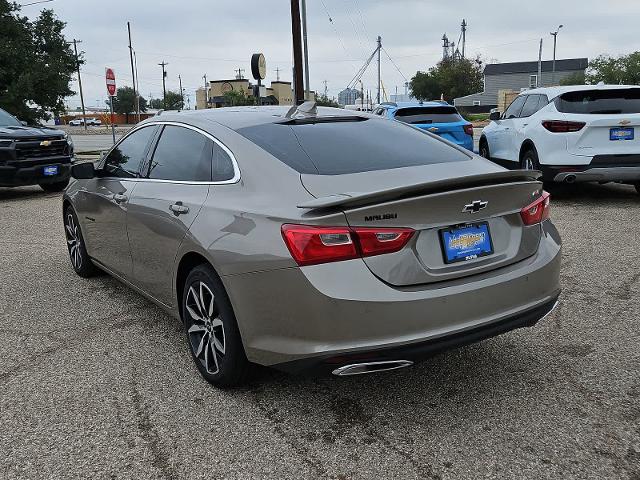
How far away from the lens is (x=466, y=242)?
2865 millimetres

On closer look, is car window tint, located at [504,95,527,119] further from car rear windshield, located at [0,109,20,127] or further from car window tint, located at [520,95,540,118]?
car rear windshield, located at [0,109,20,127]

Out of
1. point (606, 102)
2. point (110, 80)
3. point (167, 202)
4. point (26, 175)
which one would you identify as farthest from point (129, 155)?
point (110, 80)

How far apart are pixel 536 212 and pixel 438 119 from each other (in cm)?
873

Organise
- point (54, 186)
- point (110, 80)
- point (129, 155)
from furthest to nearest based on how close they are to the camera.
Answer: point (110, 80) < point (54, 186) < point (129, 155)

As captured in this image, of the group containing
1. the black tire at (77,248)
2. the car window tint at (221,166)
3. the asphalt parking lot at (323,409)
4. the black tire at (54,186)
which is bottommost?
the asphalt parking lot at (323,409)

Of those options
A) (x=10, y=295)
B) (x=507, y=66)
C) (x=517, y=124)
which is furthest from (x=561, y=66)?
(x=10, y=295)

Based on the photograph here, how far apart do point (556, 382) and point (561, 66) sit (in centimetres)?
10187

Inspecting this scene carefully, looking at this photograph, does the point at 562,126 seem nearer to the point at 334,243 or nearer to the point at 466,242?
the point at 466,242

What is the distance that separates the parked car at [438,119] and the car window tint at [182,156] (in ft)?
25.3

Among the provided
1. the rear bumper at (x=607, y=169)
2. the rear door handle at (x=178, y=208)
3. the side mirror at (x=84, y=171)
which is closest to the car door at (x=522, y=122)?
the rear bumper at (x=607, y=169)

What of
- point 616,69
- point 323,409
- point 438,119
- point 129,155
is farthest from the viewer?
point 616,69

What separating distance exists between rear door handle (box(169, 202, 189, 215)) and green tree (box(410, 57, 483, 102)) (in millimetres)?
86668

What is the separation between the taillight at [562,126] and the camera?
8383mm

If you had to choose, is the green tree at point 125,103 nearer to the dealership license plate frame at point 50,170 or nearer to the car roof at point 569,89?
the dealership license plate frame at point 50,170
